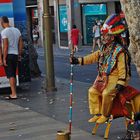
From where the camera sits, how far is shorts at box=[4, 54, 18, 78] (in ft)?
41.5

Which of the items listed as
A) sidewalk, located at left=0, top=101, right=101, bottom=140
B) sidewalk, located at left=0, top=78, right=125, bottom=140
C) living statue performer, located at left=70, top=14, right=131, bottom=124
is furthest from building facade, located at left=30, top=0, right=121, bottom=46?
living statue performer, located at left=70, top=14, right=131, bottom=124

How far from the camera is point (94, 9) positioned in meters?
38.2

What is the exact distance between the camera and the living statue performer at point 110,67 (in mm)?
7879

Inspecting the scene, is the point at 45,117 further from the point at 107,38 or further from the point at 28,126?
the point at 107,38

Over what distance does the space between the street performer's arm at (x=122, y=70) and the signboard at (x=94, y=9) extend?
2947 cm

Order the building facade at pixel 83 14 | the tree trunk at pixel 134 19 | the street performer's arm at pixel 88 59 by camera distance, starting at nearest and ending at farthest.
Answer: the tree trunk at pixel 134 19
the street performer's arm at pixel 88 59
the building facade at pixel 83 14

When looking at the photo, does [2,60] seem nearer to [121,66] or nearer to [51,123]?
[51,123]

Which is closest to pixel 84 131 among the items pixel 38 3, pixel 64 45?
pixel 64 45

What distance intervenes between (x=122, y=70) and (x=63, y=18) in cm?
3354

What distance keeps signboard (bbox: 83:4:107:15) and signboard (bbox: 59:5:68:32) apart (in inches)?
87.8

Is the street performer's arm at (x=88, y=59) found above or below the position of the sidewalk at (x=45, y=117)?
above

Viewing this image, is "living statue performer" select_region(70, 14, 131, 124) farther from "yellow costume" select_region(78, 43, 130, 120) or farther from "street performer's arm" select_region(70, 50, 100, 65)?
"street performer's arm" select_region(70, 50, 100, 65)

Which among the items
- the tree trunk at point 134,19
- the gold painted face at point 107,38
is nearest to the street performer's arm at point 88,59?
the gold painted face at point 107,38

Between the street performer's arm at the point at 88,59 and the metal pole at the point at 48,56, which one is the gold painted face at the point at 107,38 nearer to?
the street performer's arm at the point at 88,59
